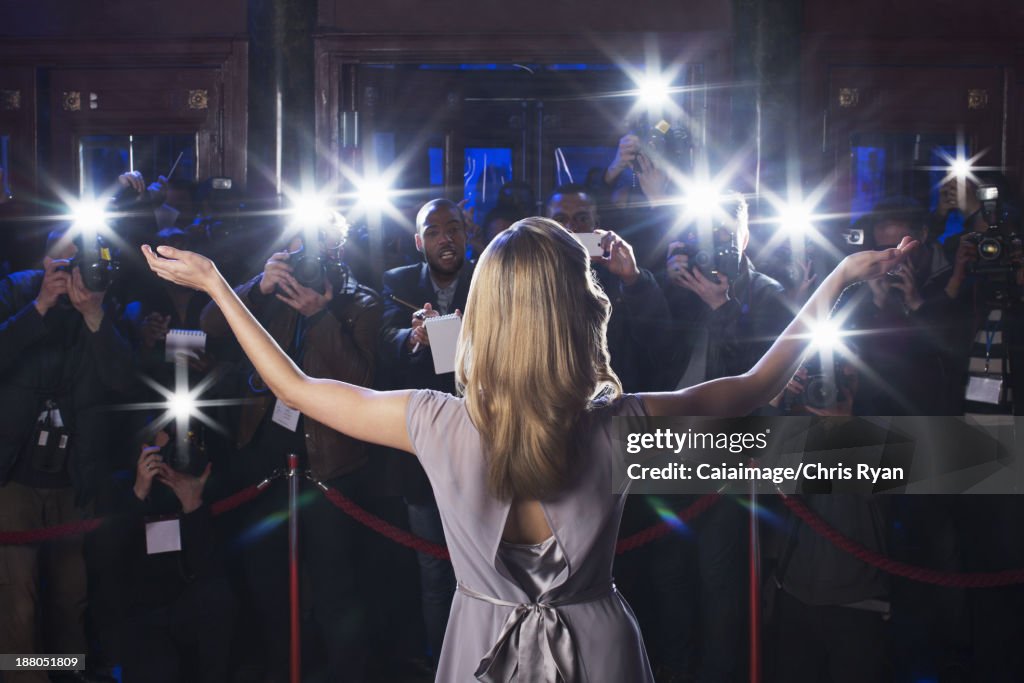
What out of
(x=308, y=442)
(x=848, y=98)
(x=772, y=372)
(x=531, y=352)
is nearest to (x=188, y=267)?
(x=531, y=352)

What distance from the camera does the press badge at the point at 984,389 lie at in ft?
12.9

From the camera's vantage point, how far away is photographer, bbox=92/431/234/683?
3.65 metres

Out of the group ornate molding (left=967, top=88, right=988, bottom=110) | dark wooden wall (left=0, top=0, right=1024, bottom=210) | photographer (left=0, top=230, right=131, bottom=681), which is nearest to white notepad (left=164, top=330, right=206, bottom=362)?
photographer (left=0, top=230, right=131, bottom=681)

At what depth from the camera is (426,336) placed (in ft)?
12.8

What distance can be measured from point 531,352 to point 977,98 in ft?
16.1

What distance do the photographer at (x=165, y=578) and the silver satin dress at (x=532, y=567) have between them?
2157 millimetres

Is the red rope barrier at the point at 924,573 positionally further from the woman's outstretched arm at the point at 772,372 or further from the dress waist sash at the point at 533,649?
the dress waist sash at the point at 533,649

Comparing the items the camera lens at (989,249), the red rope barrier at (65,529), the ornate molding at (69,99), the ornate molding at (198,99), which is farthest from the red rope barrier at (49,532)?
the camera lens at (989,249)

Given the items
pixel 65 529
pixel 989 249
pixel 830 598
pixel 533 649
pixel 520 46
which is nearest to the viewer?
pixel 533 649

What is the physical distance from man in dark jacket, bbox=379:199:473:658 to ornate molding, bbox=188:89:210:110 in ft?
6.57

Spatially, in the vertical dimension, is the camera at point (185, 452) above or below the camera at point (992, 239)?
below

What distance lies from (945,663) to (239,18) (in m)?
4.59

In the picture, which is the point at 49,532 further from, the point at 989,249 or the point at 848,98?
the point at 848,98

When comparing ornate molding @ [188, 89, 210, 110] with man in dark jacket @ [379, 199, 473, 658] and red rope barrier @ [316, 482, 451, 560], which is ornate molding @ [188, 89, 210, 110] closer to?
man in dark jacket @ [379, 199, 473, 658]
